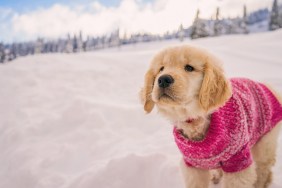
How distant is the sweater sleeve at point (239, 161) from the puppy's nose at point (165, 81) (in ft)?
2.96

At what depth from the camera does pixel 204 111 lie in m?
2.94

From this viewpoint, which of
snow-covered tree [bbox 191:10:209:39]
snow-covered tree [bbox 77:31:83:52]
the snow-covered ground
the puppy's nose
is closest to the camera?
the puppy's nose

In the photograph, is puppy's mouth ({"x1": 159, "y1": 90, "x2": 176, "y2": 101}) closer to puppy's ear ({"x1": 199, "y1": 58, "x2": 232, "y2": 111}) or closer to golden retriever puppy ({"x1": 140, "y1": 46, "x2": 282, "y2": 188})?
golden retriever puppy ({"x1": 140, "y1": 46, "x2": 282, "y2": 188})

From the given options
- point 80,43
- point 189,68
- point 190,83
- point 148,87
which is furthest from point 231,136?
point 80,43

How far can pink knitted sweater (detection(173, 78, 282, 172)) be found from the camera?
2922 millimetres

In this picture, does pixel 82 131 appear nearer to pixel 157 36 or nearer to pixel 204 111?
pixel 204 111

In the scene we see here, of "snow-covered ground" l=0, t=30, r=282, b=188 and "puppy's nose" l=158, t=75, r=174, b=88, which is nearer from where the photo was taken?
"puppy's nose" l=158, t=75, r=174, b=88

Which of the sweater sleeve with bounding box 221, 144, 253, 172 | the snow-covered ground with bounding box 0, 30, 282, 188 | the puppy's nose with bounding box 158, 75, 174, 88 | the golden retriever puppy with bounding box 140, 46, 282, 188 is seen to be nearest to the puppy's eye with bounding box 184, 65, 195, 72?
the golden retriever puppy with bounding box 140, 46, 282, 188

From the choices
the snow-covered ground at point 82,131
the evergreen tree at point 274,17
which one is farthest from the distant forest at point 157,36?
the snow-covered ground at point 82,131

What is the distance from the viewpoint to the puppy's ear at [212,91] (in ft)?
9.45

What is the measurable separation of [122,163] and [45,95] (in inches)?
149

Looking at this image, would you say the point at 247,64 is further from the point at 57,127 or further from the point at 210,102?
the point at 210,102

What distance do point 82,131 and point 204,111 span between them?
3.28 m

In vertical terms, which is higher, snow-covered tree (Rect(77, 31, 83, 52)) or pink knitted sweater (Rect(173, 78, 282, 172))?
pink knitted sweater (Rect(173, 78, 282, 172))
